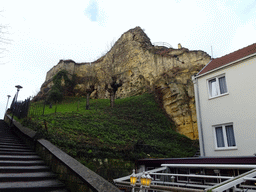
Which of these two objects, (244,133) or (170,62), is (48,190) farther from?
(170,62)

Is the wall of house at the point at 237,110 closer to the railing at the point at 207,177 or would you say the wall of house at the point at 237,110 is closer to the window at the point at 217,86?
the window at the point at 217,86

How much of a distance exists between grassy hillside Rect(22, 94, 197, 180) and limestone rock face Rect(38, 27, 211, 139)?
1779 mm

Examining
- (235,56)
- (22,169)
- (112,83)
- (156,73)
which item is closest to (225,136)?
(235,56)

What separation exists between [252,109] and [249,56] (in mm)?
2603

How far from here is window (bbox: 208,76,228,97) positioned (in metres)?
9.58

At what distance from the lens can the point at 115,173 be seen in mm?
7824

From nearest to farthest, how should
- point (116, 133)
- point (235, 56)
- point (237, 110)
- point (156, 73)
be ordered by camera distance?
point (237, 110) → point (235, 56) → point (116, 133) → point (156, 73)

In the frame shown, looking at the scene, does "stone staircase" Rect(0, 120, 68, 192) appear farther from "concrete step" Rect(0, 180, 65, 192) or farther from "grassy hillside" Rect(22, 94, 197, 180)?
"grassy hillside" Rect(22, 94, 197, 180)

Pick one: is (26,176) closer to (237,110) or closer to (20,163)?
(20,163)

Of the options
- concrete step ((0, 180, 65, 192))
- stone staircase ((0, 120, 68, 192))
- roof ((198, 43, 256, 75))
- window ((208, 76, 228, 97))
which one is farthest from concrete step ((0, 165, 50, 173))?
roof ((198, 43, 256, 75))

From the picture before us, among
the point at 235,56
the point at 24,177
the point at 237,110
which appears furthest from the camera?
the point at 235,56

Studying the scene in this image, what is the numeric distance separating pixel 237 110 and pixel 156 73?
16065mm

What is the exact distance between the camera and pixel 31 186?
358 cm

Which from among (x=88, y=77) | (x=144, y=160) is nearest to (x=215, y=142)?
(x=144, y=160)
